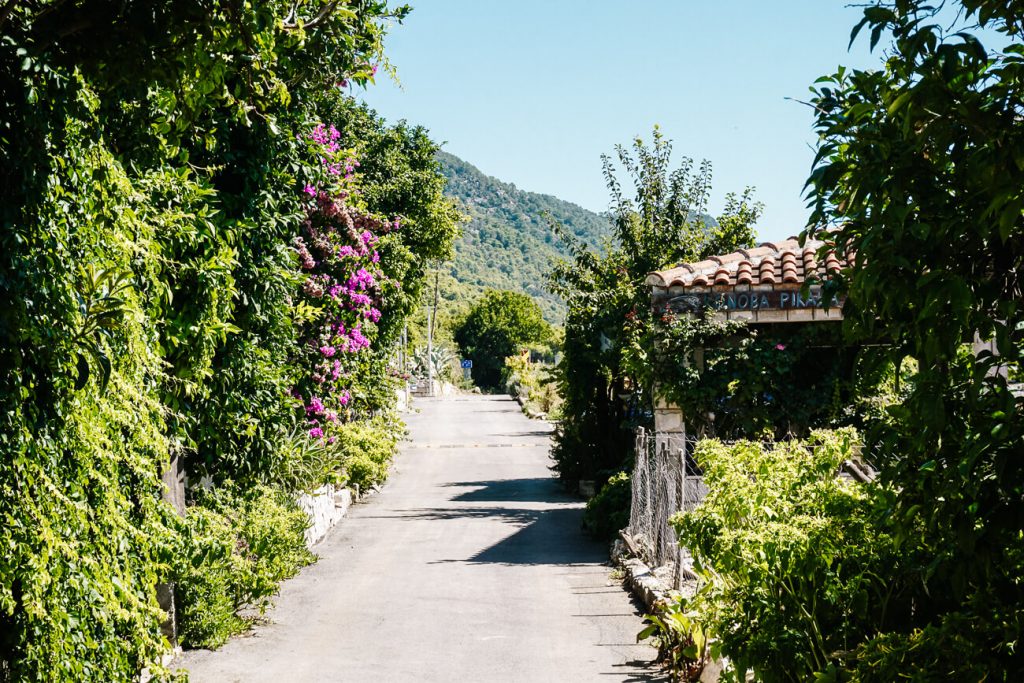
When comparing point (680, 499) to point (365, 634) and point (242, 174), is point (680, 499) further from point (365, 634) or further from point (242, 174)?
point (242, 174)

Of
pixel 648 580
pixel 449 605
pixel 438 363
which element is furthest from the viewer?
pixel 438 363

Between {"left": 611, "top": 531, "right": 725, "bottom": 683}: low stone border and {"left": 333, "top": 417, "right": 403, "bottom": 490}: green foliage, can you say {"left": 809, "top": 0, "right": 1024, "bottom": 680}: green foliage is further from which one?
{"left": 333, "top": 417, "right": 403, "bottom": 490}: green foliage

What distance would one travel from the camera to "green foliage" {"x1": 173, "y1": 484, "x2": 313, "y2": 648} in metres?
8.15

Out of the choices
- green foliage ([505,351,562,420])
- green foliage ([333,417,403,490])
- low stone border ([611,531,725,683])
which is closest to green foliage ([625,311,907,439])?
low stone border ([611,531,725,683])

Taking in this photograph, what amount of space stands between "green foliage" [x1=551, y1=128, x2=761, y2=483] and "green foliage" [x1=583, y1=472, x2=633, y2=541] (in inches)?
76.2

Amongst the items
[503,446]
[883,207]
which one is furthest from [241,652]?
[503,446]

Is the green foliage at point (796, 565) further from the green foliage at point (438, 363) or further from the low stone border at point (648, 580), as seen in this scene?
the green foliage at point (438, 363)

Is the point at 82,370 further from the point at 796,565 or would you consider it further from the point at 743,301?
the point at 743,301

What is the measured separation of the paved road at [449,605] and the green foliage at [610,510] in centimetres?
34

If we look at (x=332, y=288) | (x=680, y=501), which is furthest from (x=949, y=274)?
(x=332, y=288)

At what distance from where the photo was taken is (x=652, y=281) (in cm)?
1476

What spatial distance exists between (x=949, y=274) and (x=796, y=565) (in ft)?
9.10

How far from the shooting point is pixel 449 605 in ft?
36.7

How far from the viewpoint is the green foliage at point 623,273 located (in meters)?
18.2
